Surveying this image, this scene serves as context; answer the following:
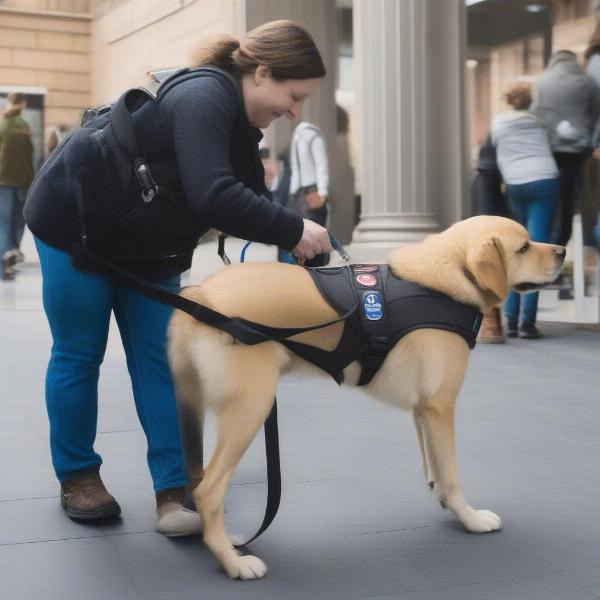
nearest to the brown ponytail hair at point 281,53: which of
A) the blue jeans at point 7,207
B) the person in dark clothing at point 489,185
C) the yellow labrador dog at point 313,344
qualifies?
the yellow labrador dog at point 313,344

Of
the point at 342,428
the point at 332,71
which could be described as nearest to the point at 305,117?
the point at 332,71

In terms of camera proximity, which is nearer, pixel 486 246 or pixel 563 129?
pixel 486 246

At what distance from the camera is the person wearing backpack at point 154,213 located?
336cm

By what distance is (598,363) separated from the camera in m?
7.20

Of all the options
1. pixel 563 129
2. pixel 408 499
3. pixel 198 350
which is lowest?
pixel 408 499

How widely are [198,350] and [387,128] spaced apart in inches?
322

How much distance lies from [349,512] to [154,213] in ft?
4.12

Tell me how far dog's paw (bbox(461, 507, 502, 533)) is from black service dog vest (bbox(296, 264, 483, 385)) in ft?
1.90

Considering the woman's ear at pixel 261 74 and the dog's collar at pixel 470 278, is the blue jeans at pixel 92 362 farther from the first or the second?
the dog's collar at pixel 470 278

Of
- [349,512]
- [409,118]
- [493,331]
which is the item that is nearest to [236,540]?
[349,512]

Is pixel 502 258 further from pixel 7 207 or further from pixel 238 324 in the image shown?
pixel 7 207

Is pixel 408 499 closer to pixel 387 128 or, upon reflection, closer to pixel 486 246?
pixel 486 246

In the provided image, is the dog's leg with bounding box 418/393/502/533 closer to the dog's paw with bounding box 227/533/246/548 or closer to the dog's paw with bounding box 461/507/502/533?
the dog's paw with bounding box 461/507/502/533

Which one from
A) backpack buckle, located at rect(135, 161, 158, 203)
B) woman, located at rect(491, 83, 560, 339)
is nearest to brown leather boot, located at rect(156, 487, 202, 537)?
backpack buckle, located at rect(135, 161, 158, 203)
